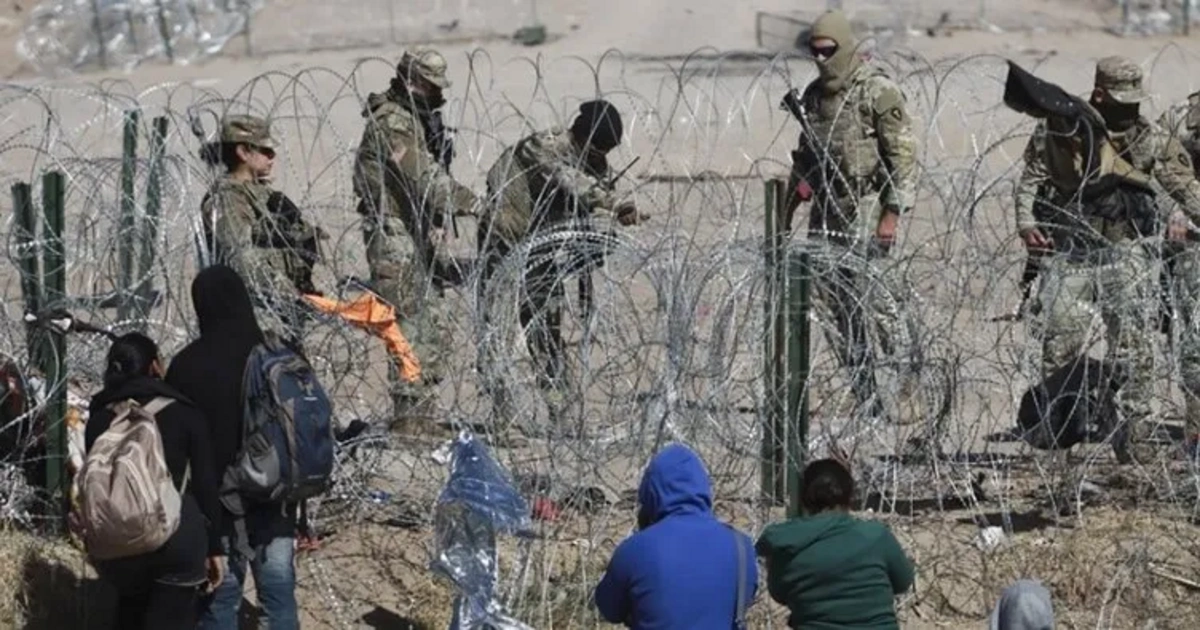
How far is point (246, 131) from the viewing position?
344 inches

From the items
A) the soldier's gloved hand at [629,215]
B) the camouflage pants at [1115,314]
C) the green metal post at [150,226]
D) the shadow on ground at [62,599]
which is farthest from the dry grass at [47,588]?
the camouflage pants at [1115,314]

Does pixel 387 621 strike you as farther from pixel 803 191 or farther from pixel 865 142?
pixel 865 142

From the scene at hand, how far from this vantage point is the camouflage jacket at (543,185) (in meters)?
9.38

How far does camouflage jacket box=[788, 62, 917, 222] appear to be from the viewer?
9.62 m

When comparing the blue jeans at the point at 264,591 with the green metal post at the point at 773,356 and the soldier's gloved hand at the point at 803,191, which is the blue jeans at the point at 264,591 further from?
the soldier's gloved hand at the point at 803,191

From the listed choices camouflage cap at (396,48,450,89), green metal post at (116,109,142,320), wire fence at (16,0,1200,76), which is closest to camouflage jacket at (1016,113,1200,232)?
camouflage cap at (396,48,450,89)

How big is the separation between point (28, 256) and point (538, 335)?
5.29 ft

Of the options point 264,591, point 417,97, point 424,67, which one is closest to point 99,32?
point 417,97

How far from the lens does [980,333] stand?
8508mm

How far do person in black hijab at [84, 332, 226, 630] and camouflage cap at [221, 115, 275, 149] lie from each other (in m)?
1.85

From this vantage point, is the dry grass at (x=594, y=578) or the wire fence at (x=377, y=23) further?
the wire fence at (x=377, y=23)

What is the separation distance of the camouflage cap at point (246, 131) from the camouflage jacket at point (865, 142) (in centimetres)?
196

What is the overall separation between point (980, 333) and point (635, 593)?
2.58 meters

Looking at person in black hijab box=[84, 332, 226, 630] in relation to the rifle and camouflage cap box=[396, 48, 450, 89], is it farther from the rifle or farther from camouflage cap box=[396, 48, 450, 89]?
camouflage cap box=[396, 48, 450, 89]
